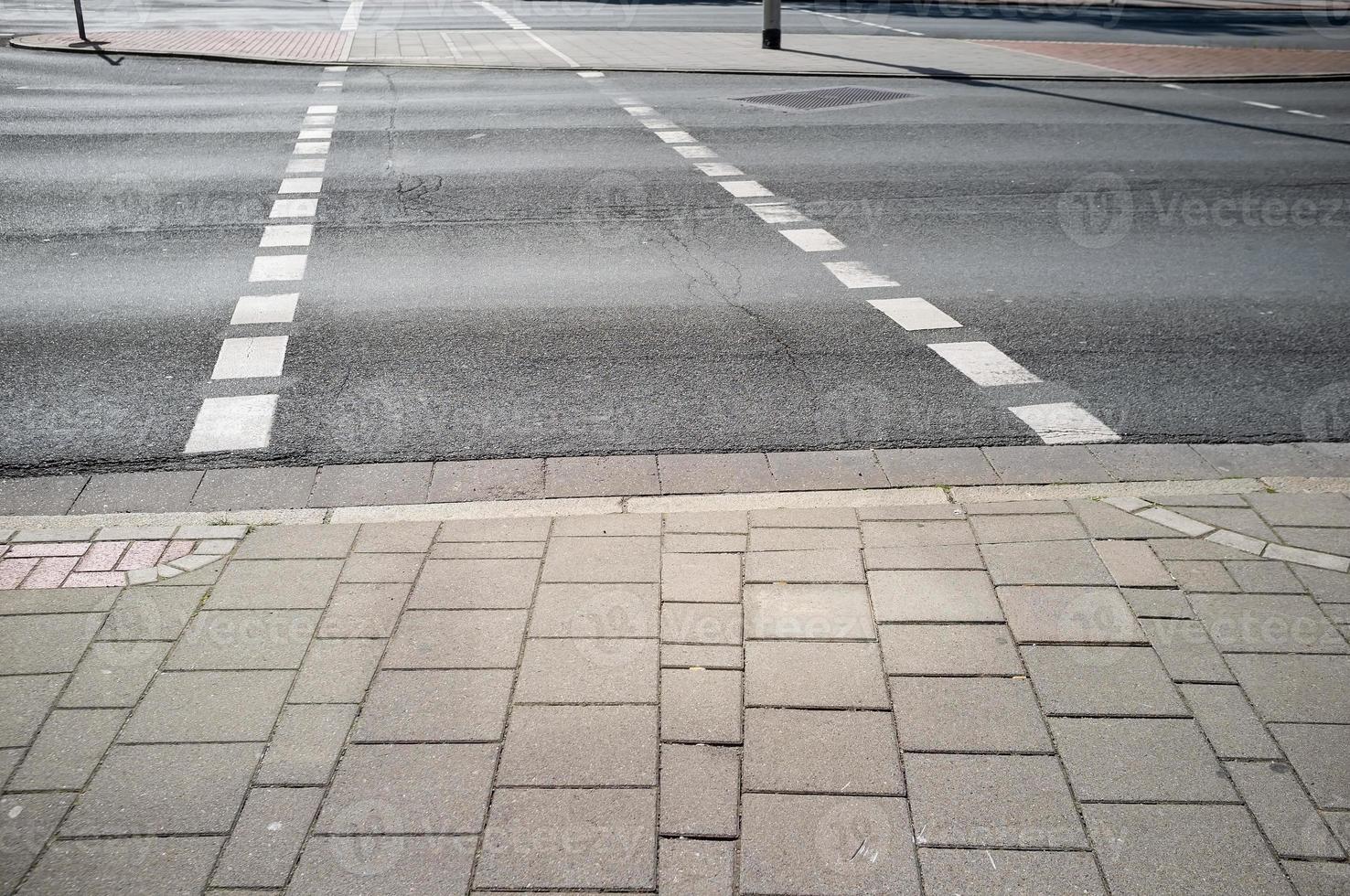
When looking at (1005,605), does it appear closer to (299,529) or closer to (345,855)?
(345,855)

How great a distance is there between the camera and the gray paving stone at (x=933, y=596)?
155 inches

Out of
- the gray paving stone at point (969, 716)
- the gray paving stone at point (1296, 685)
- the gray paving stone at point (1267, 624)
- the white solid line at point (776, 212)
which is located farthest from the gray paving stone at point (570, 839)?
the white solid line at point (776, 212)

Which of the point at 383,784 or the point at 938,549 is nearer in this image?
the point at 383,784

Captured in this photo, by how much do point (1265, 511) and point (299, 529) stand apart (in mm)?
3791

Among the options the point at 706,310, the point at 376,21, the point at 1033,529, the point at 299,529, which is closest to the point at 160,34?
the point at 376,21

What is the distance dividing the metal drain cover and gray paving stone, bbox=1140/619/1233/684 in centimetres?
1137

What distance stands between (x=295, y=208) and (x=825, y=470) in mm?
6093

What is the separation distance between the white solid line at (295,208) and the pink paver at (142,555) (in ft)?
18.0

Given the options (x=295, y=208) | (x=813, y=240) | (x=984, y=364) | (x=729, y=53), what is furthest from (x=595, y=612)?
(x=729, y=53)

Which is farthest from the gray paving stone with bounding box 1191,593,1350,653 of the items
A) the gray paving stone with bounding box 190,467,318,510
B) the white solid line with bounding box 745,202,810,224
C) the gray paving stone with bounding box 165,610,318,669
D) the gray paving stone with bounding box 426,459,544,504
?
the white solid line with bounding box 745,202,810,224

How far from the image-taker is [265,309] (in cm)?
730

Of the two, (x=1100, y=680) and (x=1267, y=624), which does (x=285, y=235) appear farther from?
(x=1267, y=624)

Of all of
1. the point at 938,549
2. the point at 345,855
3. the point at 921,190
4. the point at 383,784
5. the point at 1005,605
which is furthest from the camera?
the point at 921,190

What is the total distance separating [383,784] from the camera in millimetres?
3160
